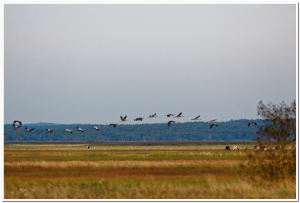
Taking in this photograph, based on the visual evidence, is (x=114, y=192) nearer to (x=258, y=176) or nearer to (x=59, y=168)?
(x=258, y=176)

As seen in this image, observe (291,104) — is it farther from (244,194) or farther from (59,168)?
(59,168)

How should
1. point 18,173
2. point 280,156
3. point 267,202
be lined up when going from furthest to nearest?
point 18,173 < point 280,156 < point 267,202

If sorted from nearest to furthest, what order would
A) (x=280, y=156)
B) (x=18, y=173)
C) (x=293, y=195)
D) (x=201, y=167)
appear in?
(x=293, y=195) → (x=280, y=156) → (x=18, y=173) → (x=201, y=167)

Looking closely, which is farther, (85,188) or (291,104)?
(85,188)

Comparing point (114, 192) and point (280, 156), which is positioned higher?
point (280, 156)

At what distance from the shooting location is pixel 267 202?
1933cm

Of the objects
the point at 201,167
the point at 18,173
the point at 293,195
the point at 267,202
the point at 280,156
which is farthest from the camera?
the point at 201,167

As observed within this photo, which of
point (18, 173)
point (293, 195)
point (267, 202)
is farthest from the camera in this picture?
point (18, 173)

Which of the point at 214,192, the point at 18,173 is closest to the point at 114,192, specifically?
the point at 214,192

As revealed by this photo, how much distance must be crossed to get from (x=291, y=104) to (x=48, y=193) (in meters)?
12.9

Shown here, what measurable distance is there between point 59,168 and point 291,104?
23.3 metres

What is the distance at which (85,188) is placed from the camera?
78.8 feet

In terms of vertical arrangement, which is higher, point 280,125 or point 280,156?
point 280,125

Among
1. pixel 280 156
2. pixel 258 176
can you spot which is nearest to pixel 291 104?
pixel 280 156
